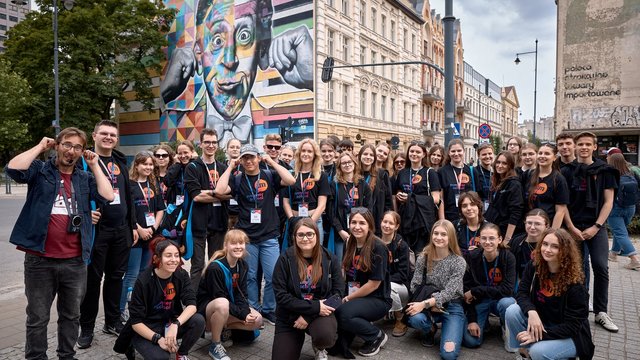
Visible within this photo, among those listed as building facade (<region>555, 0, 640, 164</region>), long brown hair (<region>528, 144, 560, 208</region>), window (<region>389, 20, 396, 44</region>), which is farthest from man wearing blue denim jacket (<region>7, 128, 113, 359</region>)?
window (<region>389, 20, 396, 44</region>)

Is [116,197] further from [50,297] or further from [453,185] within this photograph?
[453,185]

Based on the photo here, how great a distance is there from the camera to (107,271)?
14.3ft

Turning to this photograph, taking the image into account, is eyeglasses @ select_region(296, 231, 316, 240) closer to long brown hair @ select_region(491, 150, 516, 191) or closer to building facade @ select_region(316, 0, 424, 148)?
long brown hair @ select_region(491, 150, 516, 191)

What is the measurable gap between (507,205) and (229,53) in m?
26.2

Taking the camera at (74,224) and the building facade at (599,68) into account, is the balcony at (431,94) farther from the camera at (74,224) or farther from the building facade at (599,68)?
the camera at (74,224)

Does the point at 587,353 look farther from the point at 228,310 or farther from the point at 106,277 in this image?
the point at 106,277

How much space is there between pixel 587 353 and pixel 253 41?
1043 inches

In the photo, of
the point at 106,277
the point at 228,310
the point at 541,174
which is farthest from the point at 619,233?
the point at 106,277

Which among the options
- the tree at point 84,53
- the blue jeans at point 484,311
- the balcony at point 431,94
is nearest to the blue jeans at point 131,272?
the blue jeans at point 484,311

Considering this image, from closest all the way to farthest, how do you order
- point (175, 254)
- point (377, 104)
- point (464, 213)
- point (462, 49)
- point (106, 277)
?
point (175, 254), point (106, 277), point (464, 213), point (377, 104), point (462, 49)

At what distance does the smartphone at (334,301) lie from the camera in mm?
3924

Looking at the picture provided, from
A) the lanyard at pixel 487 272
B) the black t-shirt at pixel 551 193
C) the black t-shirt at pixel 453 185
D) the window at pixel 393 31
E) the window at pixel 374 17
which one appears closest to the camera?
the lanyard at pixel 487 272

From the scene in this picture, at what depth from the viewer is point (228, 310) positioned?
13.1ft

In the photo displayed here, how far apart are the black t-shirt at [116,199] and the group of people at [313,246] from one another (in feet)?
0.04
